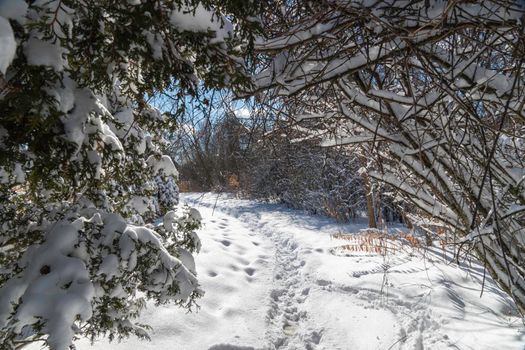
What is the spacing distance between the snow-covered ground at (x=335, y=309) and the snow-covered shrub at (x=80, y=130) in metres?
0.82

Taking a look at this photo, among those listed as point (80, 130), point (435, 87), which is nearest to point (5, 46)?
point (80, 130)

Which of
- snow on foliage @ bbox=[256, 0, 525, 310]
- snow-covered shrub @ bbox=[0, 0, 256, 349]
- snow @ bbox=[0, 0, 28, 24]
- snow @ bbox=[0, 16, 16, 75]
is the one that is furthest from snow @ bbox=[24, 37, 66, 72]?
snow on foliage @ bbox=[256, 0, 525, 310]

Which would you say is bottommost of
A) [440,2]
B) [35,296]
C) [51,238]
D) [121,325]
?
[121,325]

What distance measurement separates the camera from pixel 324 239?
8859mm

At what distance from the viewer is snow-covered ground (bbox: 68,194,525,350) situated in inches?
141

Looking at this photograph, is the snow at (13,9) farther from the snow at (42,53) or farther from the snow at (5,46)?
the snow at (5,46)

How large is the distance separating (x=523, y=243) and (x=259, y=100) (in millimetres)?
2235

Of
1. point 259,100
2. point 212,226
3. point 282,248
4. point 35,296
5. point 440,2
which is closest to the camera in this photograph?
point 440,2

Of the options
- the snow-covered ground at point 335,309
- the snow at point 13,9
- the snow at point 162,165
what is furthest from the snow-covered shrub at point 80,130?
the snow-covered ground at point 335,309

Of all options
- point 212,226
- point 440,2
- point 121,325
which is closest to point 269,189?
point 212,226

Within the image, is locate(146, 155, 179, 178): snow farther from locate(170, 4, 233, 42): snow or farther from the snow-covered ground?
locate(170, 4, 233, 42): snow

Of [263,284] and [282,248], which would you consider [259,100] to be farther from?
[282,248]

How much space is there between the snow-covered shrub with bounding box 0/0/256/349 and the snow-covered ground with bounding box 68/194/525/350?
82 cm

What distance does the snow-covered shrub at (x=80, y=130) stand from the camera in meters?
1.32
